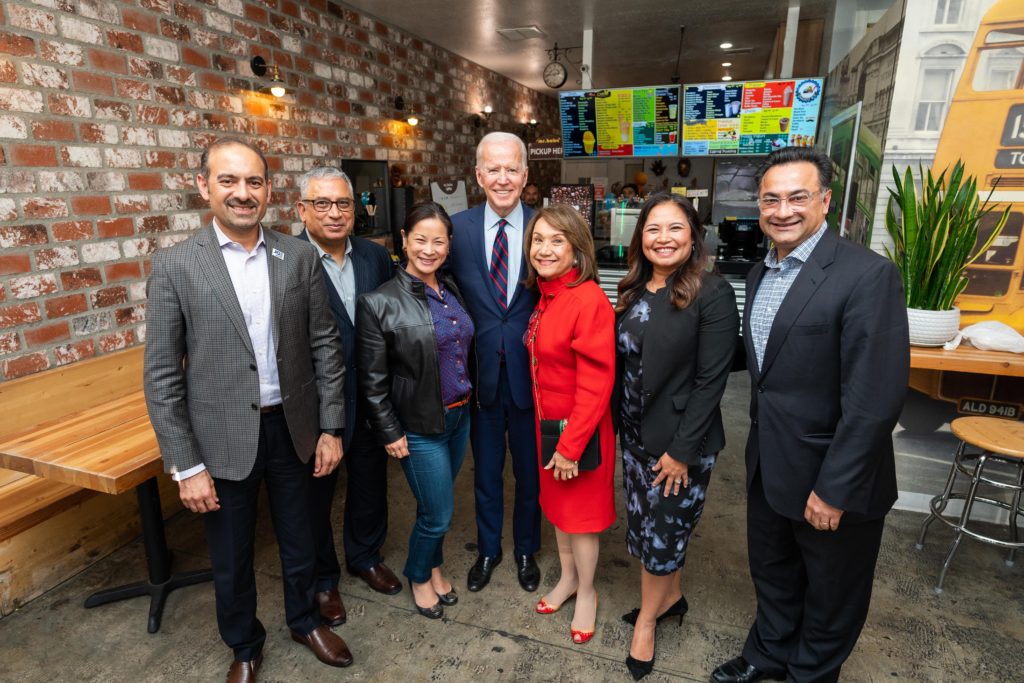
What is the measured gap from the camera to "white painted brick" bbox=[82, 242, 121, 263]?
2.75 metres

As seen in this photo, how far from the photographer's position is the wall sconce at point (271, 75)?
12.3 feet

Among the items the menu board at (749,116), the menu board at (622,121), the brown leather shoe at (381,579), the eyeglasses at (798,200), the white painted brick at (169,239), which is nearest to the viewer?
the eyeglasses at (798,200)

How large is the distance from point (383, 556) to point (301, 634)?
0.65 metres

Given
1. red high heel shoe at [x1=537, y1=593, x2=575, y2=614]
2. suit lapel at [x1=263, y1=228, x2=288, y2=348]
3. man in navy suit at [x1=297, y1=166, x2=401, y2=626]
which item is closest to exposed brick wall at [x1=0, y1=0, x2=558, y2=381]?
man in navy suit at [x1=297, y1=166, x2=401, y2=626]

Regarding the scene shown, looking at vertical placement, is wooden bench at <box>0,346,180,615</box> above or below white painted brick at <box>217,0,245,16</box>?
A: below

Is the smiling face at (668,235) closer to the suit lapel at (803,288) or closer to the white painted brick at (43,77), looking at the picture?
the suit lapel at (803,288)

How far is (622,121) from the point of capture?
5.24 meters

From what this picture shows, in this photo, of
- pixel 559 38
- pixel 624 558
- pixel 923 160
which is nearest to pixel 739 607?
pixel 624 558

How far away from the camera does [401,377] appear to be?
2.13m

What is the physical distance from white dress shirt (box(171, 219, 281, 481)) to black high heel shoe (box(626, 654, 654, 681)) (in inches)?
61.9

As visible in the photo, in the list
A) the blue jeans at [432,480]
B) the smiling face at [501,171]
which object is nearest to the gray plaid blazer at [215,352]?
the blue jeans at [432,480]

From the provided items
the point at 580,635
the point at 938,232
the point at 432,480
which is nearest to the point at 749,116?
the point at 938,232

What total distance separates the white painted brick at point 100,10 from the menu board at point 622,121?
11.3 ft

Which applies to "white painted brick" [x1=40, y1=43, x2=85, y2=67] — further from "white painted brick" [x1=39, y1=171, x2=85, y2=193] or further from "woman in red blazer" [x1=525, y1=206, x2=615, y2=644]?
"woman in red blazer" [x1=525, y1=206, x2=615, y2=644]
